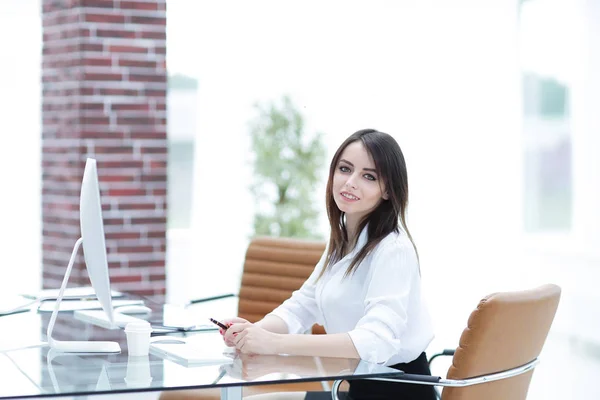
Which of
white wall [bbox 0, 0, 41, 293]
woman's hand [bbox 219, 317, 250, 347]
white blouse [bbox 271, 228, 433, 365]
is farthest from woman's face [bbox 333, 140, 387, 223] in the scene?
white wall [bbox 0, 0, 41, 293]

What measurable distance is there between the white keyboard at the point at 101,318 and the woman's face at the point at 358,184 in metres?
0.79

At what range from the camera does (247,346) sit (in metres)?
2.24

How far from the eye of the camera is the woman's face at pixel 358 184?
2.50m

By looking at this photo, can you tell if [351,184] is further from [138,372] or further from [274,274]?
[274,274]

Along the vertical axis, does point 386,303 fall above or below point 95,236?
below

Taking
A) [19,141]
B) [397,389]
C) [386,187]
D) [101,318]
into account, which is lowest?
[397,389]

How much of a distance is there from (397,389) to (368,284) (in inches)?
12.3

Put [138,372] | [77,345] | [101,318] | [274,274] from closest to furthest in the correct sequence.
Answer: [138,372] < [77,345] < [101,318] < [274,274]

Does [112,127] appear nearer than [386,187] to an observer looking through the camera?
No

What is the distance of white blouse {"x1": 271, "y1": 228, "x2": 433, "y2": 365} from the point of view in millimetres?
2271

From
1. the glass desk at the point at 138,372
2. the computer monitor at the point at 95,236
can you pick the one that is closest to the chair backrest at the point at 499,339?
the glass desk at the point at 138,372

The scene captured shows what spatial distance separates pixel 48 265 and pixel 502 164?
441 centimetres

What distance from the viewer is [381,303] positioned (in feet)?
7.66

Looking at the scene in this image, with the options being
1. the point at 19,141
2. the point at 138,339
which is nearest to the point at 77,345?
Answer: the point at 138,339
